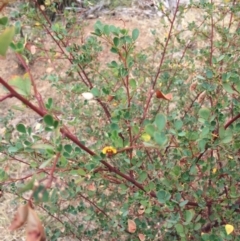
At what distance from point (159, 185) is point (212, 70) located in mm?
344

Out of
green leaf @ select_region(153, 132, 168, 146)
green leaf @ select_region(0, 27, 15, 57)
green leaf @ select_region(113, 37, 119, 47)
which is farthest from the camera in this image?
green leaf @ select_region(113, 37, 119, 47)

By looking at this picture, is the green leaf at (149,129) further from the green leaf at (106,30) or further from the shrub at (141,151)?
the green leaf at (106,30)

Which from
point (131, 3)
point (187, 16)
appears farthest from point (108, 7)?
point (187, 16)

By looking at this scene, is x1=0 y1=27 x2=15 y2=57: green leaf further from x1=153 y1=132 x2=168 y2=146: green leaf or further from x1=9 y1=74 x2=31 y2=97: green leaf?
x1=153 y1=132 x2=168 y2=146: green leaf

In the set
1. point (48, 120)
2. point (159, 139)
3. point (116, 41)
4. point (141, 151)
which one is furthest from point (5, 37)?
point (141, 151)

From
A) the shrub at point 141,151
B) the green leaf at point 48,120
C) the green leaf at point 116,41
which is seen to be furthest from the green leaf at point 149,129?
the green leaf at point 116,41

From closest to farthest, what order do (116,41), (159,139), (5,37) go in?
(5,37), (159,139), (116,41)

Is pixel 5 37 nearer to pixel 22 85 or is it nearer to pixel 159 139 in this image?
pixel 22 85

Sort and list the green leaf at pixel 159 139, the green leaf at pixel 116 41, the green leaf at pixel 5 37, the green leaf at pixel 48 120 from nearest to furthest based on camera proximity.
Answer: the green leaf at pixel 5 37 → the green leaf at pixel 48 120 → the green leaf at pixel 159 139 → the green leaf at pixel 116 41

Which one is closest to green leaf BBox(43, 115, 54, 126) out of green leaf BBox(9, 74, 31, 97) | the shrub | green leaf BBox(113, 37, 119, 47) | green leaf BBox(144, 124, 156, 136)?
the shrub

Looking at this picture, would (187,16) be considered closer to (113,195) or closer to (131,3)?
(131,3)

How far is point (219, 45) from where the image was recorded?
5.60ft

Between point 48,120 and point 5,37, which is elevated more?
point 5,37

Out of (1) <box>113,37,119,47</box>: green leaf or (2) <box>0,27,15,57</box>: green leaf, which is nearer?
(2) <box>0,27,15,57</box>: green leaf
